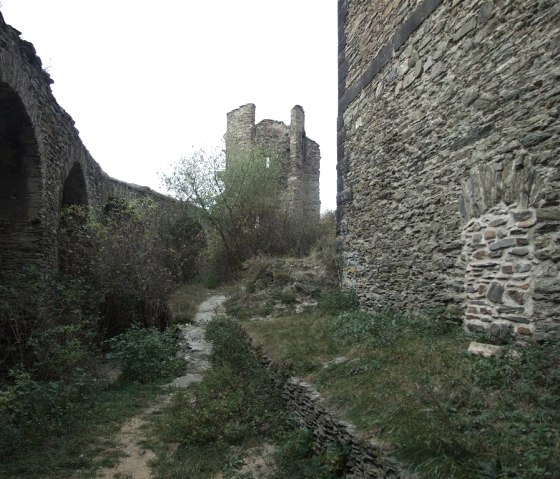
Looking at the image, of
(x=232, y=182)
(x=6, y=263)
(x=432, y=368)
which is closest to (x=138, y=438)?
(x=432, y=368)

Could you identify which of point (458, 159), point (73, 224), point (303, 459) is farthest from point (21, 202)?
point (458, 159)

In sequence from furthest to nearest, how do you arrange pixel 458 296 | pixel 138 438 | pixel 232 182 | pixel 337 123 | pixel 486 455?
pixel 232 182 → pixel 337 123 → pixel 458 296 → pixel 138 438 → pixel 486 455

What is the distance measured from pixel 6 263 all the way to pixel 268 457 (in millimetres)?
5564

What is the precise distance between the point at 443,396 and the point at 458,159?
2996 millimetres

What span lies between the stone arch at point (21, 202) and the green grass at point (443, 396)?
15.3ft

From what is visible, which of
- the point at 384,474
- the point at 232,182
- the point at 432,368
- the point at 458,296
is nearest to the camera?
the point at 384,474

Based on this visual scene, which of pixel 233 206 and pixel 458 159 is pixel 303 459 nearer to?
pixel 458 159

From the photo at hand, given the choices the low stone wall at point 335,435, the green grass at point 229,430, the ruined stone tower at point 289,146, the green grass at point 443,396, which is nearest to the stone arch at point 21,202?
the green grass at point 229,430

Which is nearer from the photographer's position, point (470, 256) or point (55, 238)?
point (470, 256)

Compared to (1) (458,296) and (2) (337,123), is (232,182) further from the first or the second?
(1) (458,296)

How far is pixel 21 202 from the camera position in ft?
24.2

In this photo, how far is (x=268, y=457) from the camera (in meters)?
4.29

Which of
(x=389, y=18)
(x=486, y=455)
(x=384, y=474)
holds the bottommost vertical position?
(x=384, y=474)

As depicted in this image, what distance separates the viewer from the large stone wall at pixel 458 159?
4.13 metres
